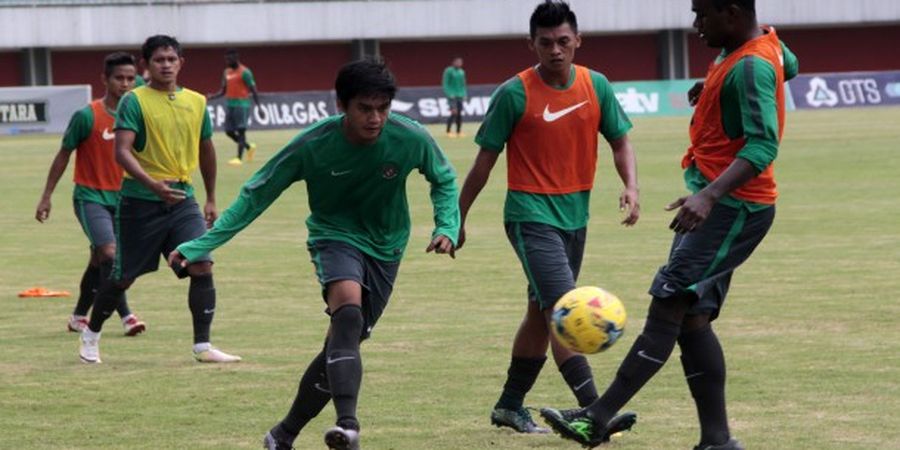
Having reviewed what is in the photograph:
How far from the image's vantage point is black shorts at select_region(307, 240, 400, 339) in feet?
25.8

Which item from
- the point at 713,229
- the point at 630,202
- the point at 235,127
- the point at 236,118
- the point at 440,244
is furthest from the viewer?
the point at 236,118

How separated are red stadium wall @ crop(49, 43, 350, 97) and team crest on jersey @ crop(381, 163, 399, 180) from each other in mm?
59518

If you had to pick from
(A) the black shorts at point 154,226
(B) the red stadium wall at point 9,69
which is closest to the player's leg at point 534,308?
(A) the black shorts at point 154,226

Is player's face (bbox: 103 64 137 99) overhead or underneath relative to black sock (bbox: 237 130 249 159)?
overhead

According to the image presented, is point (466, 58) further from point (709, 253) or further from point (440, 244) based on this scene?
point (709, 253)

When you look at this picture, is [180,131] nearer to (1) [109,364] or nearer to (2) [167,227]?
(2) [167,227]

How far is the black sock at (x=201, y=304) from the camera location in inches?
452

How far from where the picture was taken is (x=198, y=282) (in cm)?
1155

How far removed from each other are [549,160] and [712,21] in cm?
134

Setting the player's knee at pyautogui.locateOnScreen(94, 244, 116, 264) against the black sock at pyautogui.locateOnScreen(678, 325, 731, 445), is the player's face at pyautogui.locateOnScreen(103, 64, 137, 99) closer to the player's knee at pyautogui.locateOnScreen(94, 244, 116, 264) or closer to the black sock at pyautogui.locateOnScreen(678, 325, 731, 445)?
the player's knee at pyautogui.locateOnScreen(94, 244, 116, 264)

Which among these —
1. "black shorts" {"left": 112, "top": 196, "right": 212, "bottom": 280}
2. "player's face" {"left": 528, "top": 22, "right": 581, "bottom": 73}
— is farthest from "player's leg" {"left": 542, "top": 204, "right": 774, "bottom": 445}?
"black shorts" {"left": 112, "top": 196, "right": 212, "bottom": 280}

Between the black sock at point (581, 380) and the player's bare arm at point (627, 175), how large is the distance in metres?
0.74

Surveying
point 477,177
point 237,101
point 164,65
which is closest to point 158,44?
point 164,65

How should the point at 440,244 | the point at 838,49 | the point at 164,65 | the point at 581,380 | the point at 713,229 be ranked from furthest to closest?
the point at 838,49, the point at 164,65, the point at 581,380, the point at 440,244, the point at 713,229
